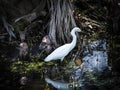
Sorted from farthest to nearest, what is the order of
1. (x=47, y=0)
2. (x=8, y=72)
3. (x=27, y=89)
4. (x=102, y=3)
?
(x=102, y=3) → (x=47, y=0) → (x=8, y=72) → (x=27, y=89)

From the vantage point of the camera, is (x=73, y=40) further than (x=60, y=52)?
Yes

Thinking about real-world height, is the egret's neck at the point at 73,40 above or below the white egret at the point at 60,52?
above

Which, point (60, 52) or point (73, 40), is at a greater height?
point (73, 40)

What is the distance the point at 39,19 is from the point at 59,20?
0.62 m

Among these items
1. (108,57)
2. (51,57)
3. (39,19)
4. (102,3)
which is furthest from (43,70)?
(102,3)

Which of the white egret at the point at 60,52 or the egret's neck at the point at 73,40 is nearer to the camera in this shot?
the white egret at the point at 60,52

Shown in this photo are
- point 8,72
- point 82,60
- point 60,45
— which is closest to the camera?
point 8,72

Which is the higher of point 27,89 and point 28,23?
point 28,23

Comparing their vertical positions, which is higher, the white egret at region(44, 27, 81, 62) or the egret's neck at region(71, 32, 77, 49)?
the egret's neck at region(71, 32, 77, 49)

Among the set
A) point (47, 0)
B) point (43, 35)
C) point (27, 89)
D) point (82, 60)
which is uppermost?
point (47, 0)

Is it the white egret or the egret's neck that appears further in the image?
the egret's neck

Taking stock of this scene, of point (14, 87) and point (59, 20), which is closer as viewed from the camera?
point (14, 87)

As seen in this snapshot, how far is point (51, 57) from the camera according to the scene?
9.45 meters

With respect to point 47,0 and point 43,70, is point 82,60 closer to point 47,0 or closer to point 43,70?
point 43,70
